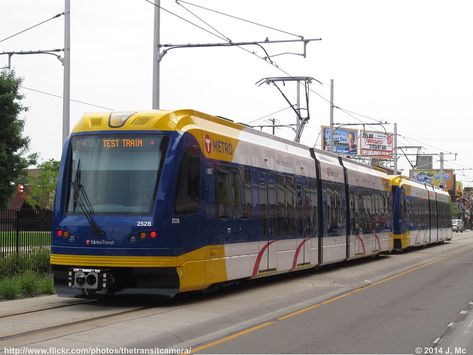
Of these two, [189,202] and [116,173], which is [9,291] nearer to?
[116,173]

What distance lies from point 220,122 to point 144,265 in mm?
3938

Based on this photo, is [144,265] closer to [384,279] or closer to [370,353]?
[370,353]

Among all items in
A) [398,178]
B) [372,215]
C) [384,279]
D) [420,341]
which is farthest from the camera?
Result: [398,178]

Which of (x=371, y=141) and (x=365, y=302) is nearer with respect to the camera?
(x=365, y=302)

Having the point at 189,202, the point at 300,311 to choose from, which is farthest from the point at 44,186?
the point at 300,311

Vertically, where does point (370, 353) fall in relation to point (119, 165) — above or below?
below

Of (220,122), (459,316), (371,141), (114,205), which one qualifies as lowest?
(459,316)

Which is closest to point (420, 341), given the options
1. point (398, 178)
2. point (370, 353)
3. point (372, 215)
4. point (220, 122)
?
point (370, 353)

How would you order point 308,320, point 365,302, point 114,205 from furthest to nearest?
1. point 365,302
2. point 114,205
3. point 308,320

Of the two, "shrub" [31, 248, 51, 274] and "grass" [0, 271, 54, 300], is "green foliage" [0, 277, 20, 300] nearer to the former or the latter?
"grass" [0, 271, 54, 300]

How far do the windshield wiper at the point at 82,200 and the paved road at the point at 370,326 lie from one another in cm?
362

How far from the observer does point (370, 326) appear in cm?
1058

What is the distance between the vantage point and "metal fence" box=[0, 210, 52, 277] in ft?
56.9

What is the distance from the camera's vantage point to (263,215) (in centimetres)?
1531
